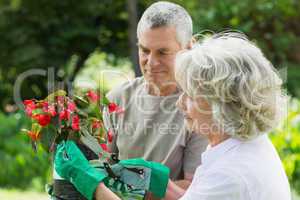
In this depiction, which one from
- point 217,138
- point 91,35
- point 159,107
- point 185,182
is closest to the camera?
point 217,138

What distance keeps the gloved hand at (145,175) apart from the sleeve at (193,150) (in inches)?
14.4

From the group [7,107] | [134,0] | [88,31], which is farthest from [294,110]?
[7,107]

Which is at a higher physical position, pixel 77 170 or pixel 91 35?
pixel 91 35

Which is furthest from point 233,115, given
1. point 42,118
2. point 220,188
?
point 42,118

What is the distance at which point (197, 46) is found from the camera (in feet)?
6.34

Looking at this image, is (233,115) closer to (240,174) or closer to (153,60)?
(240,174)

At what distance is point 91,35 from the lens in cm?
890

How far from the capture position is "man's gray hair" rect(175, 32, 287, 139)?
71.6 inches

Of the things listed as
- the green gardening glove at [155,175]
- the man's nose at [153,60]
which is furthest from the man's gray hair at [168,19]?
the green gardening glove at [155,175]

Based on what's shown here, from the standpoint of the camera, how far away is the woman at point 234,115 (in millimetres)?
1780

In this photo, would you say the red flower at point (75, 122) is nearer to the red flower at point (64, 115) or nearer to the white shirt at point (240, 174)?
the red flower at point (64, 115)

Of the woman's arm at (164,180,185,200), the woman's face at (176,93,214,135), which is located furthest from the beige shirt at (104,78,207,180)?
the woman's face at (176,93,214,135)

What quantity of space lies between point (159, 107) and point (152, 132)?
0.12m

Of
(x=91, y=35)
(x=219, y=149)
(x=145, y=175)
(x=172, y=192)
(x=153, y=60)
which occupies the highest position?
(x=91, y=35)
